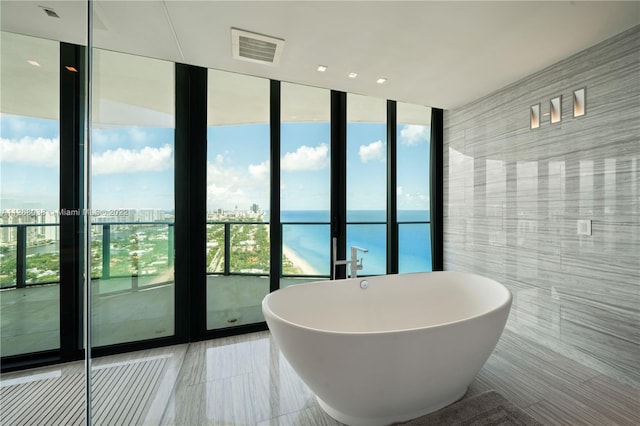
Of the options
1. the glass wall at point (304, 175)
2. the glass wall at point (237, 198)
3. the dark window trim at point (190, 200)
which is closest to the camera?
the dark window trim at point (190, 200)

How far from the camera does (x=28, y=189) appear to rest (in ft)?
4.33

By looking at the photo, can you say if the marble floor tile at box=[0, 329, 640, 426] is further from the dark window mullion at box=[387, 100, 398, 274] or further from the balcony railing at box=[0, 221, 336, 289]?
the dark window mullion at box=[387, 100, 398, 274]

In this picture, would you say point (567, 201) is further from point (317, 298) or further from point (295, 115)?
point (295, 115)

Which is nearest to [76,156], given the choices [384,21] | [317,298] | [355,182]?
[317,298]

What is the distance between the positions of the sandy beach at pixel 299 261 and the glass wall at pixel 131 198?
119 cm

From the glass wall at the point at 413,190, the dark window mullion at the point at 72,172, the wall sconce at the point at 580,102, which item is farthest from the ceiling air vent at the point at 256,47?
the wall sconce at the point at 580,102

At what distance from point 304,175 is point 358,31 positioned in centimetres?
151

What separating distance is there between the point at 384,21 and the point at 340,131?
140cm

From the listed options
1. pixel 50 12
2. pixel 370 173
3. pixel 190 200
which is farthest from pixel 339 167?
pixel 50 12

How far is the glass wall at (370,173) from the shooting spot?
3418mm

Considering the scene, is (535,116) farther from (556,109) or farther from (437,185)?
(437,185)

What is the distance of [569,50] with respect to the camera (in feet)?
7.29

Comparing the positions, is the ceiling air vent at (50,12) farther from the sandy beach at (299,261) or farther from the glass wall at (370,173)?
the glass wall at (370,173)

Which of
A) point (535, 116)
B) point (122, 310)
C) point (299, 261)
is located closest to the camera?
point (122, 310)
